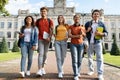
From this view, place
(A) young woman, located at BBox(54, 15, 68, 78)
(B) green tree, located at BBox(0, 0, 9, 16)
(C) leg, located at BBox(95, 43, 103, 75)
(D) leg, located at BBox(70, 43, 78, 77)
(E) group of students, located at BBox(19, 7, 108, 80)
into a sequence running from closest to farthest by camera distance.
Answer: (D) leg, located at BBox(70, 43, 78, 77), (C) leg, located at BBox(95, 43, 103, 75), (E) group of students, located at BBox(19, 7, 108, 80), (A) young woman, located at BBox(54, 15, 68, 78), (B) green tree, located at BBox(0, 0, 9, 16)

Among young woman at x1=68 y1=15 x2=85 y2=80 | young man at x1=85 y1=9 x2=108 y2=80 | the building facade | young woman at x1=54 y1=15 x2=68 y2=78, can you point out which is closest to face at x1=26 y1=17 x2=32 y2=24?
young woman at x1=54 y1=15 x2=68 y2=78

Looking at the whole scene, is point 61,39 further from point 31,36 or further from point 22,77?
point 22,77

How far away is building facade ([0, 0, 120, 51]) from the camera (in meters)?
80.0

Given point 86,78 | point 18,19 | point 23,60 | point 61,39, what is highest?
point 18,19

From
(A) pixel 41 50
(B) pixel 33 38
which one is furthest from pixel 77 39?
(B) pixel 33 38

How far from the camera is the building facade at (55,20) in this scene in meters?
80.0

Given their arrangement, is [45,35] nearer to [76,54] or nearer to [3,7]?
[76,54]

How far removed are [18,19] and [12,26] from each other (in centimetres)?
300

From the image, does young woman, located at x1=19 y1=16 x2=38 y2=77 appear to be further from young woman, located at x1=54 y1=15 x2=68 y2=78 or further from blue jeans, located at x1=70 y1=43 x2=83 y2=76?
blue jeans, located at x1=70 y1=43 x2=83 y2=76

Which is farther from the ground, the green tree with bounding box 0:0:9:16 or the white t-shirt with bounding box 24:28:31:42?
the green tree with bounding box 0:0:9:16

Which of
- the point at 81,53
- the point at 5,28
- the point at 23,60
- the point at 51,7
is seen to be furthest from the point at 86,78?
the point at 5,28

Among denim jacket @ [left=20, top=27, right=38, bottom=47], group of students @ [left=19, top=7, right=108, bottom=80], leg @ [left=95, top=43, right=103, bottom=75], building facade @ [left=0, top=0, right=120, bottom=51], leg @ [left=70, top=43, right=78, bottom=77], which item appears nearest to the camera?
leg @ [left=70, top=43, right=78, bottom=77]

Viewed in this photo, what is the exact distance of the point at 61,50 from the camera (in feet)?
29.8

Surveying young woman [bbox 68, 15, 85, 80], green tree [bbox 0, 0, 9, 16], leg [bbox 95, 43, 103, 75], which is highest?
green tree [bbox 0, 0, 9, 16]
